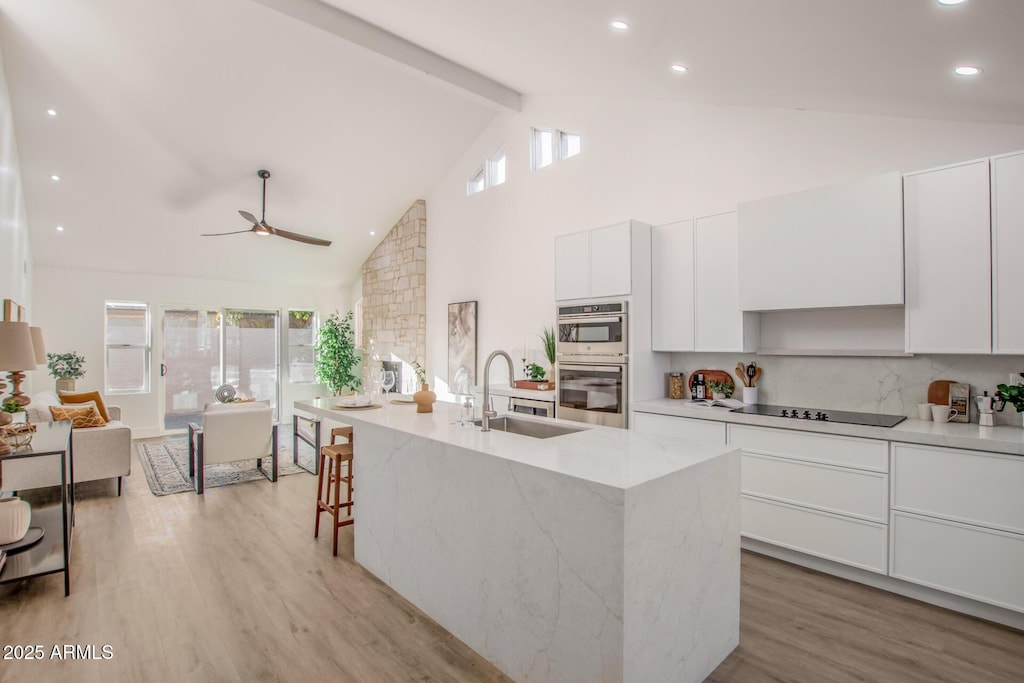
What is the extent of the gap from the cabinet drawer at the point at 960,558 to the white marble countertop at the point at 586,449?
51.6 inches

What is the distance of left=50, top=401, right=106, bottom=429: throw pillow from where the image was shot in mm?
4727

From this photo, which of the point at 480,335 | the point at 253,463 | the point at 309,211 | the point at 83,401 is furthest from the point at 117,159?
the point at 480,335

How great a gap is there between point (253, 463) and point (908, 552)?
6.02m

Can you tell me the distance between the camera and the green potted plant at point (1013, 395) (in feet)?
8.62

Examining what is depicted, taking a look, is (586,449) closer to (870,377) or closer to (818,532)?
(818,532)

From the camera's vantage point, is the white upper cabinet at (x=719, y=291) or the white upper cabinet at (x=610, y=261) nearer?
the white upper cabinet at (x=719, y=291)

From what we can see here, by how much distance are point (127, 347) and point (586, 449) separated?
8251 millimetres

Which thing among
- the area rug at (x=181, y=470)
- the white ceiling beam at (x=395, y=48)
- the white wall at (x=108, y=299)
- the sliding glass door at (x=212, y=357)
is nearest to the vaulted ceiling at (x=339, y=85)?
the white ceiling beam at (x=395, y=48)

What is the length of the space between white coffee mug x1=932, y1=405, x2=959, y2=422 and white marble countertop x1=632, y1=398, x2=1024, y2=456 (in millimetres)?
31

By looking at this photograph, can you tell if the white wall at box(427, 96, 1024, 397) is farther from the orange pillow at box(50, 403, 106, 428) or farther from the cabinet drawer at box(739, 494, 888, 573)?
the orange pillow at box(50, 403, 106, 428)

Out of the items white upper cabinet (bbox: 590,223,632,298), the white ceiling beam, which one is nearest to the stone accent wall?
the white ceiling beam

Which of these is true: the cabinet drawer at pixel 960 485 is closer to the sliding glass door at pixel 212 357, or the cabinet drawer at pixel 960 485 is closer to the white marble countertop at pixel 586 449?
the white marble countertop at pixel 586 449

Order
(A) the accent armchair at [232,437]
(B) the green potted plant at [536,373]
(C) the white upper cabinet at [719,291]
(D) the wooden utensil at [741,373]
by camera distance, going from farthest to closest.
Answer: (B) the green potted plant at [536,373] < (A) the accent armchair at [232,437] < (D) the wooden utensil at [741,373] < (C) the white upper cabinet at [719,291]

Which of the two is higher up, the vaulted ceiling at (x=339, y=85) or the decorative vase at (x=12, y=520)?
the vaulted ceiling at (x=339, y=85)
